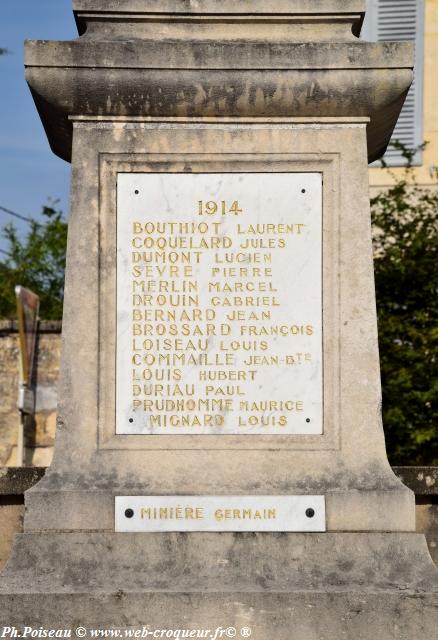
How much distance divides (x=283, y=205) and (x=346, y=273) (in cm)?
44

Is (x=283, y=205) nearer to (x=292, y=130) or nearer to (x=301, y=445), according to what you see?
(x=292, y=130)

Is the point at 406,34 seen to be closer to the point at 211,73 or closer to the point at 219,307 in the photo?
the point at 211,73

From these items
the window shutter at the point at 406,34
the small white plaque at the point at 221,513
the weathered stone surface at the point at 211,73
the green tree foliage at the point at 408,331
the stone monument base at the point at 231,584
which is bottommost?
the stone monument base at the point at 231,584

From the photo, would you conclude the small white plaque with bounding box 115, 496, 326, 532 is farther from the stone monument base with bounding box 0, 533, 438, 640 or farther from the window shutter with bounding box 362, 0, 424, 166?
the window shutter with bounding box 362, 0, 424, 166

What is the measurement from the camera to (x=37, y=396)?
16.6m

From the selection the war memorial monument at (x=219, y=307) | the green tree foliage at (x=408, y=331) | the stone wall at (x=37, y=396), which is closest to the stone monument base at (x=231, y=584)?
the war memorial monument at (x=219, y=307)

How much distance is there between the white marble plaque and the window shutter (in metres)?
13.2

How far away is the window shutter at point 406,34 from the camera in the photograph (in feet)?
62.2

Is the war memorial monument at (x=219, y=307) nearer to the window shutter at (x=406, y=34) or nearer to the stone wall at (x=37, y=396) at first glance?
the stone wall at (x=37, y=396)

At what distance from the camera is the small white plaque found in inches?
223

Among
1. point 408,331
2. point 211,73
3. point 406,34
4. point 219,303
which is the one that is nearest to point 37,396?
point 408,331

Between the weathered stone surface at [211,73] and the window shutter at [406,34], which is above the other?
the window shutter at [406,34]

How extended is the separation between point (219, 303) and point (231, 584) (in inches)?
50.6

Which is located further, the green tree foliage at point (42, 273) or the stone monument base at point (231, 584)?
the green tree foliage at point (42, 273)
